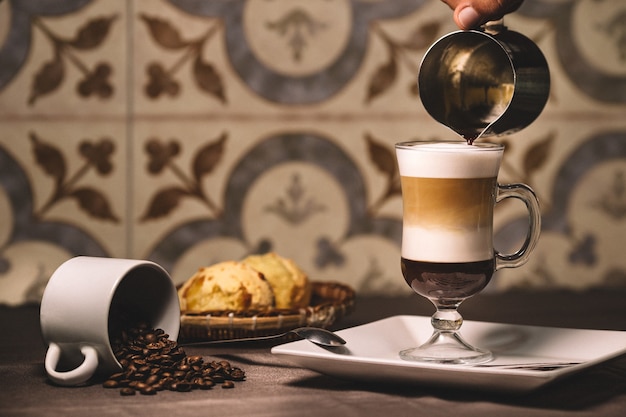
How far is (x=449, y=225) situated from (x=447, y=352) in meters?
0.15

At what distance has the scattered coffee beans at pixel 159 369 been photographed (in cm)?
104

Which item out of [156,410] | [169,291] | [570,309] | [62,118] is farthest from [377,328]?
[62,118]

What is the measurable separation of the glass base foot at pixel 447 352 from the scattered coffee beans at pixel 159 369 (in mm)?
205

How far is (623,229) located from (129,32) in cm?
103

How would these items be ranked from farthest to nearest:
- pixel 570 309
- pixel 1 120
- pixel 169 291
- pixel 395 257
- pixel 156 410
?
pixel 395 257 → pixel 1 120 → pixel 570 309 → pixel 169 291 → pixel 156 410

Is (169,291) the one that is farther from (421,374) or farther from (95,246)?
(95,246)

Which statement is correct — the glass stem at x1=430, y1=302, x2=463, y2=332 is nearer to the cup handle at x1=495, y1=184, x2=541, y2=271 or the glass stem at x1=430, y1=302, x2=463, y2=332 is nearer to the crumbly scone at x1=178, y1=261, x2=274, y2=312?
the cup handle at x1=495, y1=184, x2=541, y2=271

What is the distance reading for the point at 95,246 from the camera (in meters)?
1.86

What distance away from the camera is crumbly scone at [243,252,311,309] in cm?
139

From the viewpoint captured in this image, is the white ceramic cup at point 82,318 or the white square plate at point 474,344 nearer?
the white square plate at point 474,344

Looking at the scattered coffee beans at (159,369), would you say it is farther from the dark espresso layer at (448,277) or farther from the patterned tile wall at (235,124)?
the patterned tile wall at (235,124)

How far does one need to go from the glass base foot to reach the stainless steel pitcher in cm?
25

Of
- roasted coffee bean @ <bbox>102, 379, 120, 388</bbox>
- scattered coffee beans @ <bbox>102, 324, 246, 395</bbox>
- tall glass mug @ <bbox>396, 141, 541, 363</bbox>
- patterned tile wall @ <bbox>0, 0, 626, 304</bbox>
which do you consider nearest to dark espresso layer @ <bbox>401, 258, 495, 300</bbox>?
tall glass mug @ <bbox>396, 141, 541, 363</bbox>

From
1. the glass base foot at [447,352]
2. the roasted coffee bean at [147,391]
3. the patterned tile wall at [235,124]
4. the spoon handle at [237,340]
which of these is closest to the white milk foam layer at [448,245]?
the glass base foot at [447,352]
